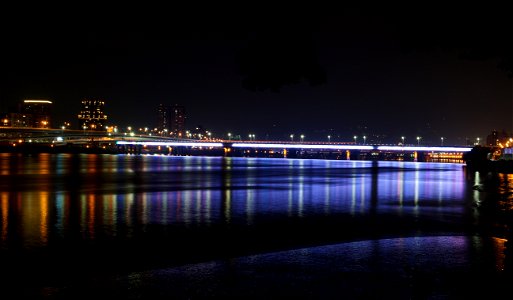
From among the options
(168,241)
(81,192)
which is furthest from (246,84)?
(81,192)

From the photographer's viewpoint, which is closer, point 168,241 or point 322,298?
point 322,298

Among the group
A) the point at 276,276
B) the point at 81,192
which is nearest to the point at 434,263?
the point at 276,276

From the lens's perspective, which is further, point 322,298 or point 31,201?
point 31,201

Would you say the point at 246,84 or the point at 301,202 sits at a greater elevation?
the point at 246,84

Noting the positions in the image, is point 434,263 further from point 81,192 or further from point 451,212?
point 81,192

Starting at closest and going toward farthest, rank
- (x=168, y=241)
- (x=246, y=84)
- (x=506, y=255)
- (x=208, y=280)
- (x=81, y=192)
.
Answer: (x=208, y=280) < (x=246, y=84) < (x=506, y=255) < (x=168, y=241) < (x=81, y=192)

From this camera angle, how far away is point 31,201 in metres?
20.8

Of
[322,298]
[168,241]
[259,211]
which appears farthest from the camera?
[259,211]

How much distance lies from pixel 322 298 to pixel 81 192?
20.1 metres

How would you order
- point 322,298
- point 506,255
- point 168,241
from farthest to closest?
1. point 168,241
2. point 506,255
3. point 322,298

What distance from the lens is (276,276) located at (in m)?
8.72

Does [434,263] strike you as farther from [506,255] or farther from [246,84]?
Answer: [246,84]

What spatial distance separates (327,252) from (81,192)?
17.6 m

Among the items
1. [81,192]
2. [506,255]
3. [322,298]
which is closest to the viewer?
[322,298]
